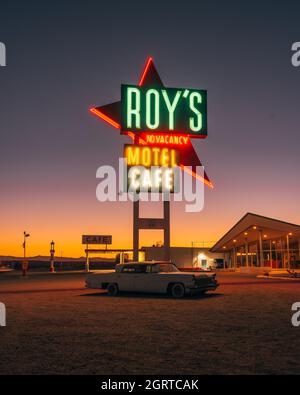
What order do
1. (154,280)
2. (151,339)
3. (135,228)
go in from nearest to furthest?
(151,339) → (154,280) → (135,228)

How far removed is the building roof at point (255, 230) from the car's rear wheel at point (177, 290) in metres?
24.2

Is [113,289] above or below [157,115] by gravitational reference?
below

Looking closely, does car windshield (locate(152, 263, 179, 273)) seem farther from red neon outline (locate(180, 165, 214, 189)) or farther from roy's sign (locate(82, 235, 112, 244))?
roy's sign (locate(82, 235, 112, 244))

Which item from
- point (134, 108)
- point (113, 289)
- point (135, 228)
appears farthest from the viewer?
point (134, 108)

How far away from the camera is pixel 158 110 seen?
31219 mm

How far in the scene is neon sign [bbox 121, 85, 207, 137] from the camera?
30938 mm

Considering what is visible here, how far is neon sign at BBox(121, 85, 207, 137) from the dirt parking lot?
17.9 metres

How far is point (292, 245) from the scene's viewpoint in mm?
47562

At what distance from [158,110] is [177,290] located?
54.8 ft

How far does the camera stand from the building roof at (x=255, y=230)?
40.0 m

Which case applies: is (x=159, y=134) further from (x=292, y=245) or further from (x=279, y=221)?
(x=292, y=245)

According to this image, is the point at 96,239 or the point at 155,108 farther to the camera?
the point at 96,239

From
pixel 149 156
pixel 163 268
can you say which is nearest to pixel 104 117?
pixel 149 156

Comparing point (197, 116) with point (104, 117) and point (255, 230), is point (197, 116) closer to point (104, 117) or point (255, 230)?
point (104, 117)
